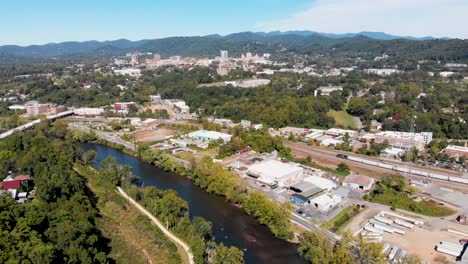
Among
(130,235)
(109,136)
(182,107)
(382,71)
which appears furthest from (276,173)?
(382,71)

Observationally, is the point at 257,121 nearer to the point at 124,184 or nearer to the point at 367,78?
the point at 124,184

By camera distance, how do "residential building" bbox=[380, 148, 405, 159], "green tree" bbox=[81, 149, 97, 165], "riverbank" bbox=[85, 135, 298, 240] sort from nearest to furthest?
"riverbank" bbox=[85, 135, 298, 240] < "green tree" bbox=[81, 149, 97, 165] < "residential building" bbox=[380, 148, 405, 159]

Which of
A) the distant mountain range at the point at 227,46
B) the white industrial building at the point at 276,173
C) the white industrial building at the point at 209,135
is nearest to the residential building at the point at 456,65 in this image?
the distant mountain range at the point at 227,46

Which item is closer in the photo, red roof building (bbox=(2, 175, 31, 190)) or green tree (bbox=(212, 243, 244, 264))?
green tree (bbox=(212, 243, 244, 264))

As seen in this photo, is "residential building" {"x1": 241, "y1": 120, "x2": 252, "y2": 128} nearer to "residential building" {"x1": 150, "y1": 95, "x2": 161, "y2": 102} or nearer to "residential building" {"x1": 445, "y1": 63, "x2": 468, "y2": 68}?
"residential building" {"x1": 150, "y1": 95, "x2": 161, "y2": 102}

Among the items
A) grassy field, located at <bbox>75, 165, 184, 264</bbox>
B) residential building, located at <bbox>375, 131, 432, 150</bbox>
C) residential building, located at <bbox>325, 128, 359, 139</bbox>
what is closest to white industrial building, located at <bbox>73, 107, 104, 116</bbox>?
grassy field, located at <bbox>75, 165, 184, 264</bbox>

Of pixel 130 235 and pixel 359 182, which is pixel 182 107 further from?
pixel 130 235

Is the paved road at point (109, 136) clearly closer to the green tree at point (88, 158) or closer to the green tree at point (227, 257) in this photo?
the green tree at point (88, 158)
